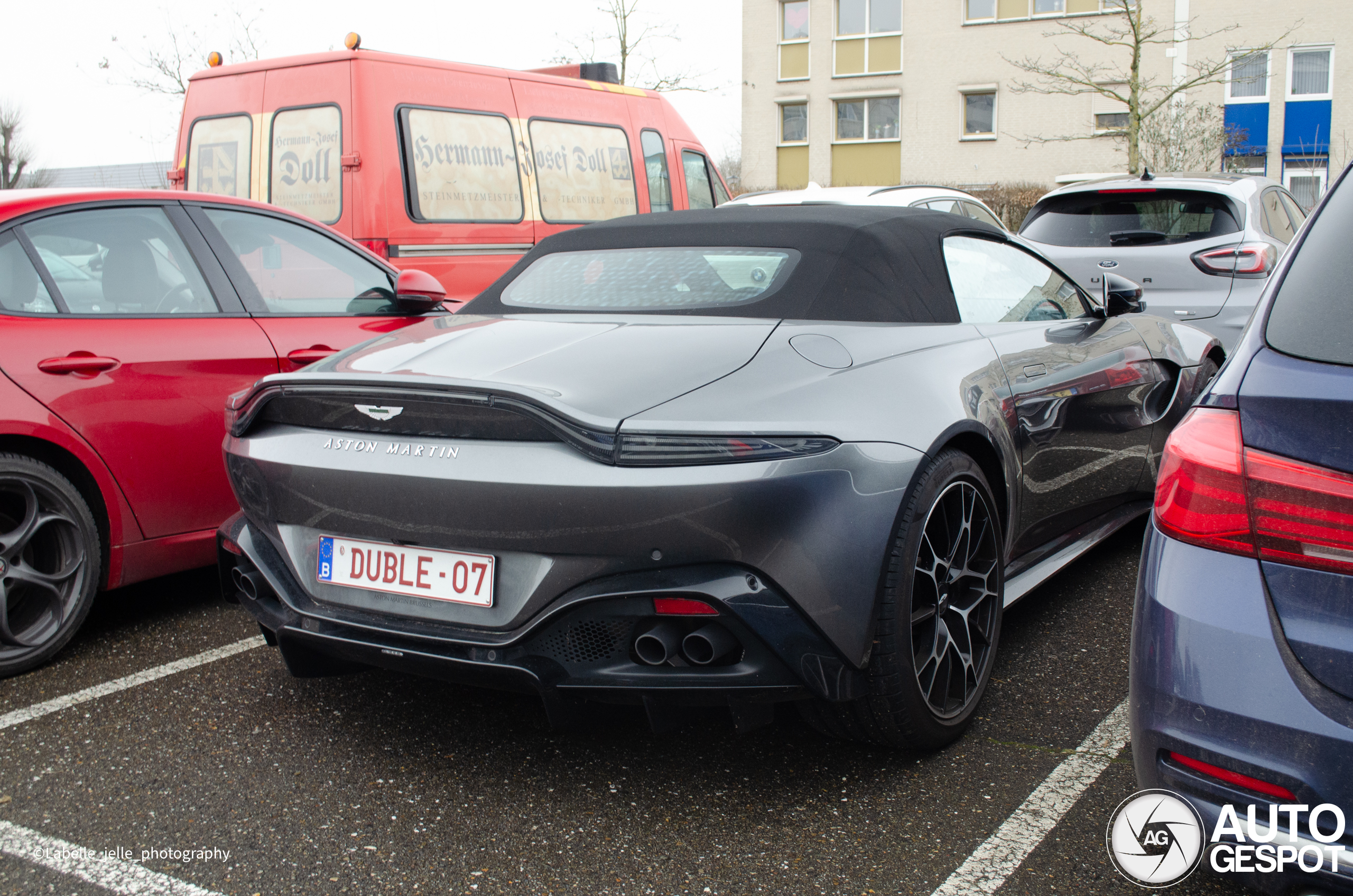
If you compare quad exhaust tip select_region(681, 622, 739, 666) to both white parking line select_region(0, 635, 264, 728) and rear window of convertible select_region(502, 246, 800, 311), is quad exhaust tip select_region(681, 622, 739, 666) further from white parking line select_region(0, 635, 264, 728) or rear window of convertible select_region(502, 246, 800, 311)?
white parking line select_region(0, 635, 264, 728)

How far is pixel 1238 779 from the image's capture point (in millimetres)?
1662

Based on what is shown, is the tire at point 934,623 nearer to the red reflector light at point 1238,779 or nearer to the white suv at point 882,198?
the red reflector light at point 1238,779

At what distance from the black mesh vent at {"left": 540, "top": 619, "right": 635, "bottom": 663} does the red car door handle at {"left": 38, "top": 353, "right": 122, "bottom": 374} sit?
2.00m

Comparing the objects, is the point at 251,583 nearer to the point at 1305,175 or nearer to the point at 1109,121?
Answer: the point at 1305,175

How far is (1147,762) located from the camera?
5.90ft

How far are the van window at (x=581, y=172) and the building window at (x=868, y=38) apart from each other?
29.8 metres

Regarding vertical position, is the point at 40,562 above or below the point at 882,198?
below

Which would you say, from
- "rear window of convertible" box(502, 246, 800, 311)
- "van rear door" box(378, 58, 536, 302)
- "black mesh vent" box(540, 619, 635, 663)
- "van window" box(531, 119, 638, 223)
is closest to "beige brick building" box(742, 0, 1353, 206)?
"van window" box(531, 119, 638, 223)

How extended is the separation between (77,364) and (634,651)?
7.13 feet

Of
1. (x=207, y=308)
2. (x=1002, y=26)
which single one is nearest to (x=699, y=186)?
(x=207, y=308)

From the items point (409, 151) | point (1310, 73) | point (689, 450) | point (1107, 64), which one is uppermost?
point (1107, 64)

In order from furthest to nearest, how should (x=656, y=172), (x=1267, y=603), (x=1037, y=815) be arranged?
(x=656, y=172)
(x=1037, y=815)
(x=1267, y=603)

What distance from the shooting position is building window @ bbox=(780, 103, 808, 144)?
37.7 metres

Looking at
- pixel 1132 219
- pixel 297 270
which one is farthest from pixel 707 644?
pixel 1132 219
